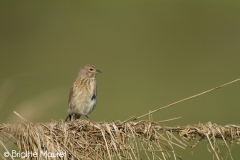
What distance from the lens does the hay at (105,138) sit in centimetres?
456

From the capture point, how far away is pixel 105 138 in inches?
191

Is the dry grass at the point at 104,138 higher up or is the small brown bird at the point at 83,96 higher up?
the small brown bird at the point at 83,96

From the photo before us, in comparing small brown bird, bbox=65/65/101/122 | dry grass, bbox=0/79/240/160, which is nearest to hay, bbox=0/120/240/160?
dry grass, bbox=0/79/240/160

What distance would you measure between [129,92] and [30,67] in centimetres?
261

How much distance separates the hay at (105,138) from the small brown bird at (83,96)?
3263 mm

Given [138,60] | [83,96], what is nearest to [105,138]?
[83,96]

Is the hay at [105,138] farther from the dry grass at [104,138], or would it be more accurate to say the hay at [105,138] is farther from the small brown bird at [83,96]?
the small brown bird at [83,96]

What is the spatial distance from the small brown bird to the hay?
3.26 metres

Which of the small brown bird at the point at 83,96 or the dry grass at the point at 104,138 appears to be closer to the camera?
the dry grass at the point at 104,138

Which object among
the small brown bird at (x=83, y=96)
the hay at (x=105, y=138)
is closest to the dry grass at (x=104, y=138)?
the hay at (x=105, y=138)

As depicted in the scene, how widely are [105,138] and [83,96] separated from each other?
11.2ft

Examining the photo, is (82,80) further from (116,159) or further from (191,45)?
(191,45)

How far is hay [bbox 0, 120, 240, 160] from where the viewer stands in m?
4.56

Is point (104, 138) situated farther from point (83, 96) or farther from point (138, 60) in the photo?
point (138, 60)
